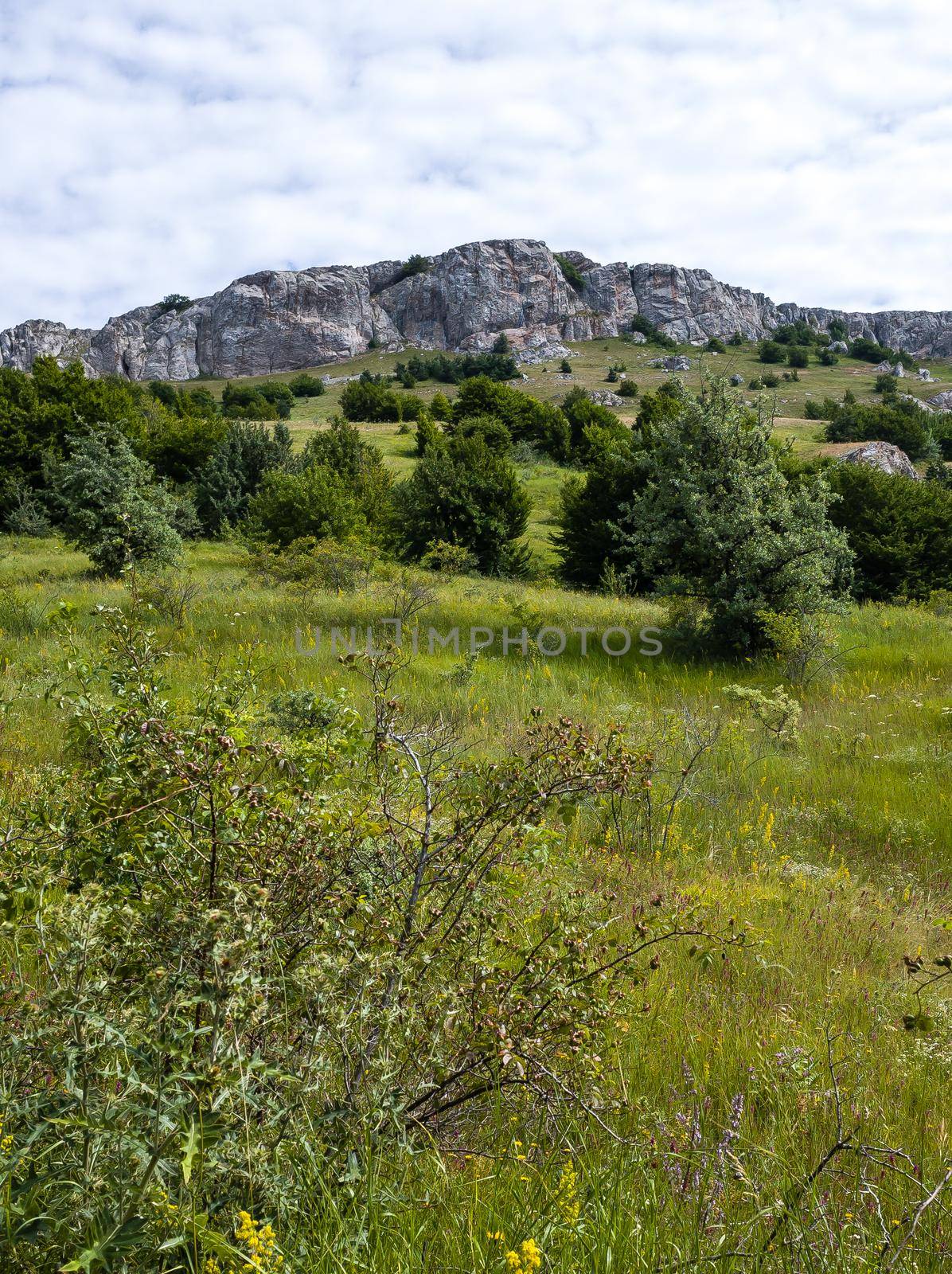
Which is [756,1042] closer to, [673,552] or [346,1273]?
[346,1273]

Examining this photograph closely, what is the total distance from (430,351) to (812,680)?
12457cm

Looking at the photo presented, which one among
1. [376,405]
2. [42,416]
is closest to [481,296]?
[376,405]

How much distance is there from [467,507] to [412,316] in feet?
439

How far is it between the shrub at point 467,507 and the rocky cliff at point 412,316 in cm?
11281

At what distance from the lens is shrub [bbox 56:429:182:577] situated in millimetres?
13789

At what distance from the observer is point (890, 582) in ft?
64.3

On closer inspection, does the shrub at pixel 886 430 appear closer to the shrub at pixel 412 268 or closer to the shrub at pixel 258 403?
the shrub at pixel 258 403

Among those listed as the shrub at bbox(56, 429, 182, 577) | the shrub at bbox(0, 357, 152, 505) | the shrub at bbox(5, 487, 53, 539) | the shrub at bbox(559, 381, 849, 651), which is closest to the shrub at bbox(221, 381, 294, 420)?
the shrub at bbox(0, 357, 152, 505)

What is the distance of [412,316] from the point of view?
14025cm

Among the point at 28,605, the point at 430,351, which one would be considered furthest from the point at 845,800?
the point at 430,351

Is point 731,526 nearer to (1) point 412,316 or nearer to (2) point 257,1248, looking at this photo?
(2) point 257,1248

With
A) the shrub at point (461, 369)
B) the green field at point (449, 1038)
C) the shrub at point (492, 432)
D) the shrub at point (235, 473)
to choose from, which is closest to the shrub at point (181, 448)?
the shrub at point (235, 473)

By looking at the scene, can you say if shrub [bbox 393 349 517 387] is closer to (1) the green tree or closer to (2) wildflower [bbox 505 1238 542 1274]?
(1) the green tree

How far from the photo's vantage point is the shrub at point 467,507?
69.1 ft
